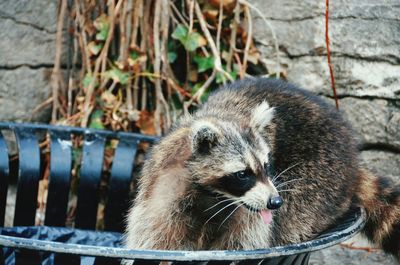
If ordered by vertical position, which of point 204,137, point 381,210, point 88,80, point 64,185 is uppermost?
point 204,137

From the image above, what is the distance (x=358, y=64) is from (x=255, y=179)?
4.73ft

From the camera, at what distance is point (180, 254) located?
1.99m

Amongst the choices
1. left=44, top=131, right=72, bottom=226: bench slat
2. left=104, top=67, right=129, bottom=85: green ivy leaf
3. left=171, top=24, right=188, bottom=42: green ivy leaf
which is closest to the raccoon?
left=44, top=131, right=72, bottom=226: bench slat

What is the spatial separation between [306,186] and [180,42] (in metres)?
1.56

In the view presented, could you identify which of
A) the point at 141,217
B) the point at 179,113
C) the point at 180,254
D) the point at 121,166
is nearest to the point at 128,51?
the point at 179,113

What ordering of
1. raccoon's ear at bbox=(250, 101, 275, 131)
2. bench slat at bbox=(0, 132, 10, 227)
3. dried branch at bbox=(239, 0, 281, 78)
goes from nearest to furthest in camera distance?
1. raccoon's ear at bbox=(250, 101, 275, 131)
2. bench slat at bbox=(0, 132, 10, 227)
3. dried branch at bbox=(239, 0, 281, 78)

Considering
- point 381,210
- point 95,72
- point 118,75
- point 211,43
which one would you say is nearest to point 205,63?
point 211,43

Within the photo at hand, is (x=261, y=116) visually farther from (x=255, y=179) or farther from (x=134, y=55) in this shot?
(x=134, y=55)

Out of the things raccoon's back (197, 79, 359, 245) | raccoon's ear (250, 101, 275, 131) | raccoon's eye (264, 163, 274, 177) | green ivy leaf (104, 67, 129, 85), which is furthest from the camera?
green ivy leaf (104, 67, 129, 85)

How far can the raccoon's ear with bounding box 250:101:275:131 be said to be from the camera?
2.83 metres

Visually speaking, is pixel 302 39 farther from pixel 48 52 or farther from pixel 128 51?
pixel 48 52

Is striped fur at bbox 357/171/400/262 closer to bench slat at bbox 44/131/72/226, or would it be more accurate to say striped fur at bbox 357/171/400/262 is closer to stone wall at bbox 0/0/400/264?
stone wall at bbox 0/0/400/264

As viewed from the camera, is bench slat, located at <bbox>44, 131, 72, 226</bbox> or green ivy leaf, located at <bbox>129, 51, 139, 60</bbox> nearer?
bench slat, located at <bbox>44, 131, 72, 226</bbox>

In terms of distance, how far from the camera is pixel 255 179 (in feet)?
8.45
